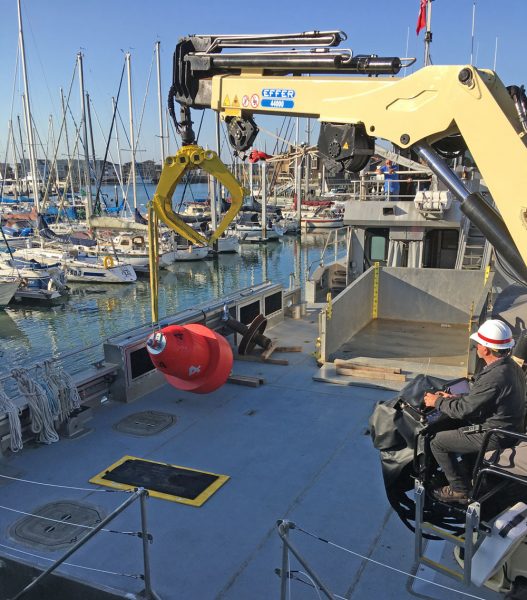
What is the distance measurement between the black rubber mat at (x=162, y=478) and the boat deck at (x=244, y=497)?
0.67ft

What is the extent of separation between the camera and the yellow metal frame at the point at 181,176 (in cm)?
793

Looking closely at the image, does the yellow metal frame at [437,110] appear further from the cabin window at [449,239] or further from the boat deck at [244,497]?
the cabin window at [449,239]

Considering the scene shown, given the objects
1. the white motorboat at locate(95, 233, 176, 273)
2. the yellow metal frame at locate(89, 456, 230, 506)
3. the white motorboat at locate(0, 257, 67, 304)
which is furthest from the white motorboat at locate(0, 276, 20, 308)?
the yellow metal frame at locate(89, 456, 230, 506)

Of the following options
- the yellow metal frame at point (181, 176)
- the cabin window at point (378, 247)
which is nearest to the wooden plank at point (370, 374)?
the yellow metal frame at point (181, 176)

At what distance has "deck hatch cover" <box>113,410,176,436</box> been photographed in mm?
8398

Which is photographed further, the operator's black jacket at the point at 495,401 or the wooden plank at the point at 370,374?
the wooden plank at the point at 370,374

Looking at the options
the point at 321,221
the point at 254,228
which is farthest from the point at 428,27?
the point at 321,221

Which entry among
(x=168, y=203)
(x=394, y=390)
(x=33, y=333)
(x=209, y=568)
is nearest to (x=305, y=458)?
(x=209, y=568)

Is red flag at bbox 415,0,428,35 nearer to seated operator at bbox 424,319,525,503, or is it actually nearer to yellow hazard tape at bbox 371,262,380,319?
yellow hazard tape at bbox 371,262,380,319

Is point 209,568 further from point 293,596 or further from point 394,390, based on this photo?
point 394,390

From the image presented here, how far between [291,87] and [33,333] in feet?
Result: 72.0

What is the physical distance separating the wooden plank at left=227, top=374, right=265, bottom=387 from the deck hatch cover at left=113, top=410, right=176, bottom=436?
5.63 ft

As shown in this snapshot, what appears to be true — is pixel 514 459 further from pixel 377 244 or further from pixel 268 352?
pixel 377 244

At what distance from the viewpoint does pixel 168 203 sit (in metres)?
8.78
